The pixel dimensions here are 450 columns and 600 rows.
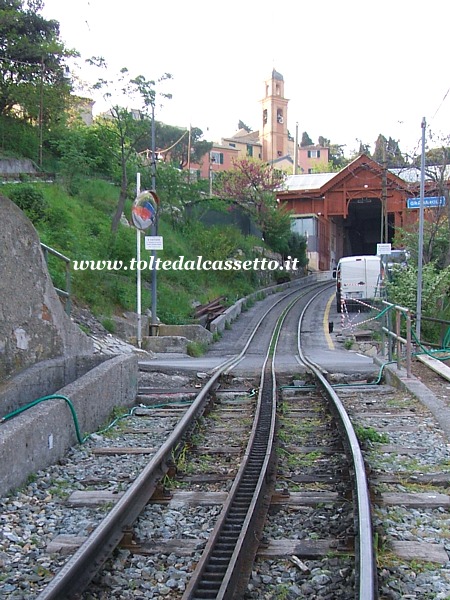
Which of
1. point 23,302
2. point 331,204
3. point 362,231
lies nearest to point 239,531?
point 23,302

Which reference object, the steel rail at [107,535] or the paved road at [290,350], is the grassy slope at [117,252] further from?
the steel rail at [107,535]

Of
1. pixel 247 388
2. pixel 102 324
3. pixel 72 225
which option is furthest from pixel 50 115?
pixel 247 388

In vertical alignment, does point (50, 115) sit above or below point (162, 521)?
above

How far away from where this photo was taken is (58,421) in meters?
6.62

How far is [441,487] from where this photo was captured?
18.7 feet

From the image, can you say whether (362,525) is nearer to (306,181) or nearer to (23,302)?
(23,302)

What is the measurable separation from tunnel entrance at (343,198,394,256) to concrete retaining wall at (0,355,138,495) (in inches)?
2210

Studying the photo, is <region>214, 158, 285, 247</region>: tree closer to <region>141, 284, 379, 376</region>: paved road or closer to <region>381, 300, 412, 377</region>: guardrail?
<region>141, 284, 379, 376</region>: paved road

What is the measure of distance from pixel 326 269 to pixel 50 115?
32547 mm

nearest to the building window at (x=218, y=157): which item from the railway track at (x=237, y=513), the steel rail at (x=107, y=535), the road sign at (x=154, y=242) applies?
the road sign at (x=154, y=242)

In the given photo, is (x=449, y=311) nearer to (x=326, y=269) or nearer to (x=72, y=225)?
(x=72, y=225)

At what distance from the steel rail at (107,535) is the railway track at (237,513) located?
0.4 inches

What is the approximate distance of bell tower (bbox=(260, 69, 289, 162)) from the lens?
9900 cm

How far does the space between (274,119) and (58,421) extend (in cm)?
9787
